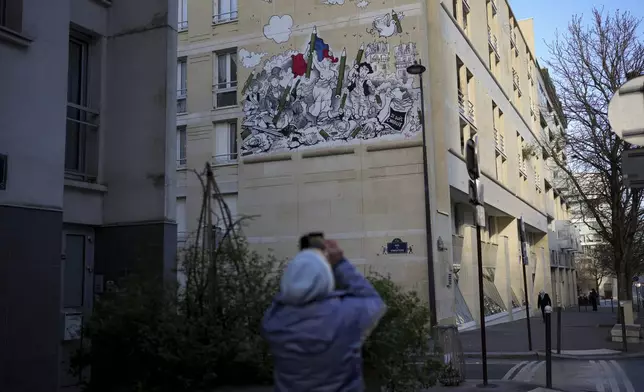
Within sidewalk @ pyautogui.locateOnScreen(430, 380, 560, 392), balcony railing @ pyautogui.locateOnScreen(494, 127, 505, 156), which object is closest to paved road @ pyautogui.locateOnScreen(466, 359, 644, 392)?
sidewalk @ pyautogui.locateOnScreen(430, 380, 560, 392)

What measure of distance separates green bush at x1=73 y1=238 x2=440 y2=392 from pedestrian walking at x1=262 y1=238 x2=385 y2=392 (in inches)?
95.7

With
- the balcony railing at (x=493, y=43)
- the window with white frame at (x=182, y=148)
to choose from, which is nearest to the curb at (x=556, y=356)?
the window with white frame at (x=182, y=148)

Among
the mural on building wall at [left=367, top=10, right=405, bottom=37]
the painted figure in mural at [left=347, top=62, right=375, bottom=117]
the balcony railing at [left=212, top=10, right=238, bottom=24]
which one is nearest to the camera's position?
the mural on building wall at [left=367, top=10, right=405, bottom=37]

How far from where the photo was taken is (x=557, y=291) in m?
56.5

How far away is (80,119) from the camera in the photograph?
942cm

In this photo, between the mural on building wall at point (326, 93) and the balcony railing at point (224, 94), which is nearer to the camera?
the mural on building wall at point (326, 93)

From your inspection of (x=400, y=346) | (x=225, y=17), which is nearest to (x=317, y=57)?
(x=225, y=17)

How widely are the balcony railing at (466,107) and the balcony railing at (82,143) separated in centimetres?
2133

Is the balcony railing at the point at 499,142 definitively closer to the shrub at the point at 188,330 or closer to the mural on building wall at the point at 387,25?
the mural on building wall at the point at 387,25

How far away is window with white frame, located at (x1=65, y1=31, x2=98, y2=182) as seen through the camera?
9305 millimetres

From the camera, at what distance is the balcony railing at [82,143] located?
9.27 meters

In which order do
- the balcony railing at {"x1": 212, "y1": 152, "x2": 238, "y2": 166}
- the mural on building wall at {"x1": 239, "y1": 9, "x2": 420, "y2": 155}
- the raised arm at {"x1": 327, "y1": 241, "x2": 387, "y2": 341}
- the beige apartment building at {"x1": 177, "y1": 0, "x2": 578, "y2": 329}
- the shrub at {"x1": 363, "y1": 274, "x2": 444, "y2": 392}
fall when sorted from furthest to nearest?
the balcony railing at {"x1": 212, "y1": 152, "x2": 238, "y2": 166}, the mural on building wall at {"x1": 239, "y1": 9, "x2": 420, "y2": 155}, the beige apartment building at {"x1": 177, "y1": 0, "x2": 578, "y2": 329}, the shrub at {"x1": 363, "y1": 274, "x2": 444, "y2": 392}, the raised arm at {"x1": 327, "y1": 241, "x2": 387, "y2": 341}

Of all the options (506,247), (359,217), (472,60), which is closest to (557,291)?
(506,247)

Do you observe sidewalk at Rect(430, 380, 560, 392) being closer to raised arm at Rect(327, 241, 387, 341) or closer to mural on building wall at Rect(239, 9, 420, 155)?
raised arm at Rect(327, 241, 387, 341)
